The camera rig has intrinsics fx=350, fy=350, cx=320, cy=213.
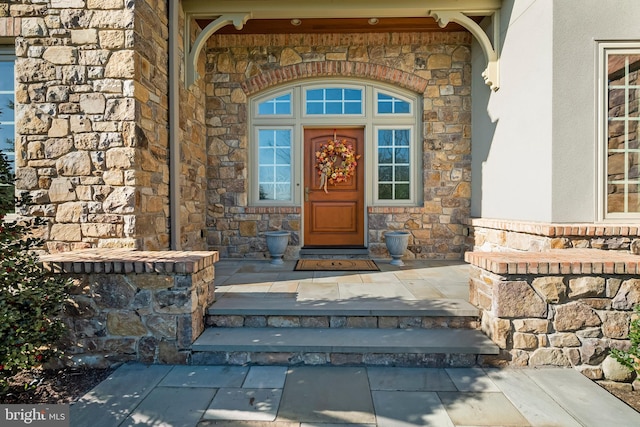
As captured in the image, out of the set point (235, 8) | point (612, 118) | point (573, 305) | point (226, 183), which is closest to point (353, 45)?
point (235, 8)

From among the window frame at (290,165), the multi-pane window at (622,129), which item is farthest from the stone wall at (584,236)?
the window frame at (290,165)

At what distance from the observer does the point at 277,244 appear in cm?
474

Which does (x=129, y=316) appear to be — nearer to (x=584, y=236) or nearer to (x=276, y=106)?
(x=276, y=106)

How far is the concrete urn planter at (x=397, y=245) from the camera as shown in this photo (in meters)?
4.71

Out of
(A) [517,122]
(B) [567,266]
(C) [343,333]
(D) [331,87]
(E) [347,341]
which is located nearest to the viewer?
(B) [567,266]

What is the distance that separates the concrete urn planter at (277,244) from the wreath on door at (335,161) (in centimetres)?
104

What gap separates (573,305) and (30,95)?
15.7 feet

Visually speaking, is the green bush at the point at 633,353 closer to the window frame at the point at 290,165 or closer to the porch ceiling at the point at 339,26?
the window frame at the point at 290,165

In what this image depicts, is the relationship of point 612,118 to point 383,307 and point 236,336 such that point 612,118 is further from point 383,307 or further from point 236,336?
point 236,336

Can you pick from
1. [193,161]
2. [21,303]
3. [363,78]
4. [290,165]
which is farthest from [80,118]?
[363,78]

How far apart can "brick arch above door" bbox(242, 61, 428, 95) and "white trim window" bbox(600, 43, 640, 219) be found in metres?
2.15

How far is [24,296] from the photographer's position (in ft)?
7.02

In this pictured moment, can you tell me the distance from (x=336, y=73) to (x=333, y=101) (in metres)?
0.39

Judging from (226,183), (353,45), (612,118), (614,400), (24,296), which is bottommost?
(614,400)
